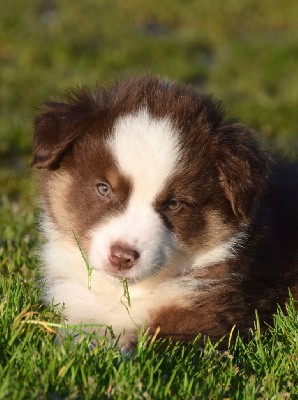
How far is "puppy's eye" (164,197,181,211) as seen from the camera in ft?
12.8

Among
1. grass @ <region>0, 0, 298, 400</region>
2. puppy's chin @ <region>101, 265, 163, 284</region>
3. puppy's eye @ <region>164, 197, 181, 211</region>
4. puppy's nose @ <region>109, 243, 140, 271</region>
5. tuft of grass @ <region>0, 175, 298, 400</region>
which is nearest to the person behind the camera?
tuft of grass @ <region>0, 175, 298, 400</region>

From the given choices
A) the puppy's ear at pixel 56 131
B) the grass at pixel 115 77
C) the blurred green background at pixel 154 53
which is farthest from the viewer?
the blurred green background at pixel 154 53

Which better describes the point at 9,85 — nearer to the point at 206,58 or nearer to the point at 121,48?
the point at 121,48

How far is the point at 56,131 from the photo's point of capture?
13.3 ft

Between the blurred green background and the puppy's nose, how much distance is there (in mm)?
3483

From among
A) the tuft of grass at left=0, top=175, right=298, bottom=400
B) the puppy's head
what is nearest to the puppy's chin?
the puppy's head

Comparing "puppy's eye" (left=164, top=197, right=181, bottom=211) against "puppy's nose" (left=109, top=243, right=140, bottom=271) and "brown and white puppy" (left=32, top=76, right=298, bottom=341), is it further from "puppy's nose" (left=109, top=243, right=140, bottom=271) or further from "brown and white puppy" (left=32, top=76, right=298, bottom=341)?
"puppy's nose" (left=109, top=243, right=140, bottom=271)

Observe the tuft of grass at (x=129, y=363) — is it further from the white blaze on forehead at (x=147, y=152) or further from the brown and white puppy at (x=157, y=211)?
the white blaze on forehead at (x=147, y=152)

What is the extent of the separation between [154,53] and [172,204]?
855 centimetres

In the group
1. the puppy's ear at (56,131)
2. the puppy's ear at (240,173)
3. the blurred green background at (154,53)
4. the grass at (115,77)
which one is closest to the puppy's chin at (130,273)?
the grass at (115,77)

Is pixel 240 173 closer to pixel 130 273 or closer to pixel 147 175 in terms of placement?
pixel 147 175

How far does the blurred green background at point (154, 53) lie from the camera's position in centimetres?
924

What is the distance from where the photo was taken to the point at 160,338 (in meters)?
3.77

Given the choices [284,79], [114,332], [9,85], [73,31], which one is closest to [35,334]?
[114,332]
